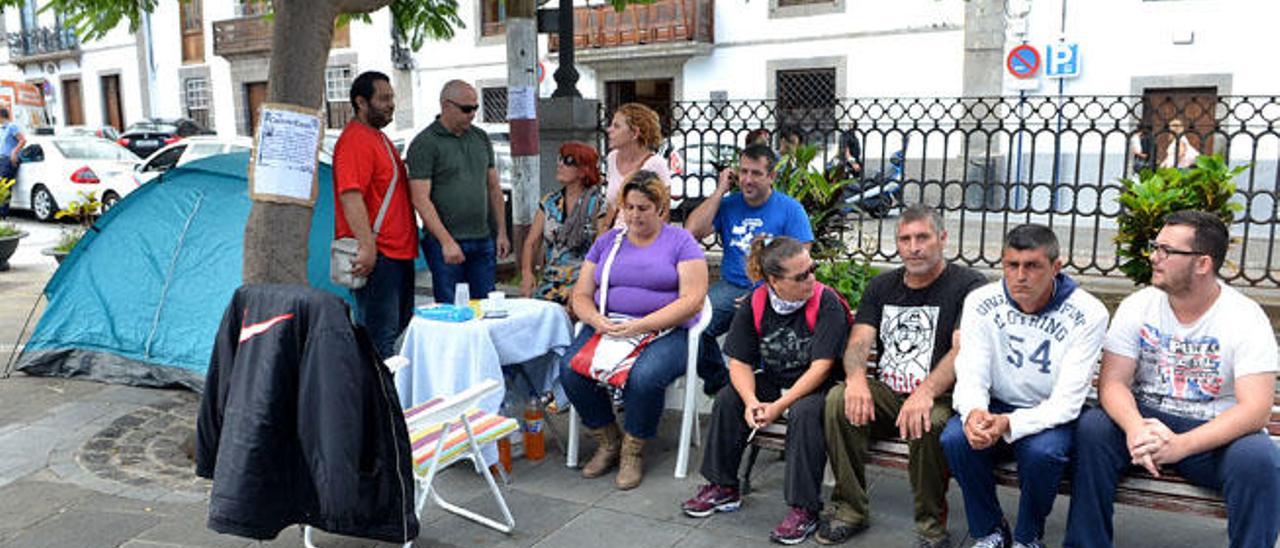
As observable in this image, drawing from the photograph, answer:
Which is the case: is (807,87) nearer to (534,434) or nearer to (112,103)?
(534,434)

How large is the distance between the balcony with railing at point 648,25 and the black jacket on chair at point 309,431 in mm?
16987

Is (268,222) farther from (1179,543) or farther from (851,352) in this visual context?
(1179,543)

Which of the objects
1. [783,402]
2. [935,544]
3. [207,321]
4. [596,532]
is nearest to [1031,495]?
[935,544]

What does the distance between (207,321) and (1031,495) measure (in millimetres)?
4830

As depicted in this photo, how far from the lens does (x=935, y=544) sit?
3736mm

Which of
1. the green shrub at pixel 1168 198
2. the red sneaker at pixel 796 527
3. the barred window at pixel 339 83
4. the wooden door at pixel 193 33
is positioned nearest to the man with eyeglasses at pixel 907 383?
the red sneaker at pixel 796 527

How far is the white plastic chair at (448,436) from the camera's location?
12.4 ft

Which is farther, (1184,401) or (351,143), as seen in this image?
(351,143)

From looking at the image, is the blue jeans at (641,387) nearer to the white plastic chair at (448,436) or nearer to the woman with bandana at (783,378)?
the woman with bandana at (783,378)

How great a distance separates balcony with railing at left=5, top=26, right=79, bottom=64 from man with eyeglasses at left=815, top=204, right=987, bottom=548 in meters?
34.5

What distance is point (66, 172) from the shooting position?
15.1 m

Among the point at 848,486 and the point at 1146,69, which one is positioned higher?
the point at 1146,69

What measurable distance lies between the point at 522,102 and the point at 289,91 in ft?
7.57

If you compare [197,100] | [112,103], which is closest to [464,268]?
[197,100]
